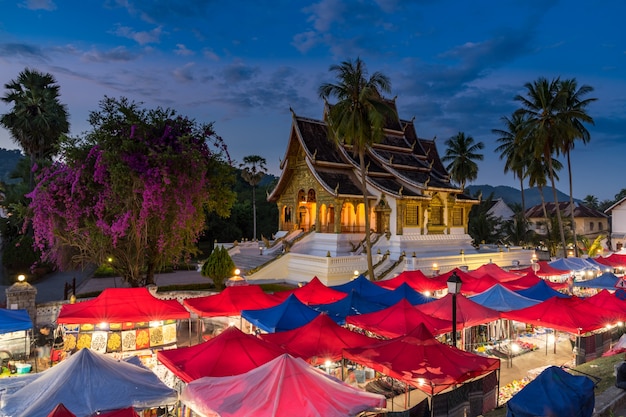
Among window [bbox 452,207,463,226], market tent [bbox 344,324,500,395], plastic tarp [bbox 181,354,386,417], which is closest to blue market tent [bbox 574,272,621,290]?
window [bbox 452,207,463,226]

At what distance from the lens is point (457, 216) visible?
113 ft

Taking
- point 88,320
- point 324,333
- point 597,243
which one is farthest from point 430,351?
point 597,243

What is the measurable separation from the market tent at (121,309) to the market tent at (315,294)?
162 inches

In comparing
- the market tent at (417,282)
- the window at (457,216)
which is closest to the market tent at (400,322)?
the market tent at (417,282)

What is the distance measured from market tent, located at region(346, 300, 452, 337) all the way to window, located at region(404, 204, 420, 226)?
1829 cm

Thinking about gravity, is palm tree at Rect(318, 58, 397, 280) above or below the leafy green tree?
above

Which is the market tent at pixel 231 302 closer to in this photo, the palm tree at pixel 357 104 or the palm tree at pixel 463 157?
the palm tree at pixel 357 104

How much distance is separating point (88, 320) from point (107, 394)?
560 centimetres

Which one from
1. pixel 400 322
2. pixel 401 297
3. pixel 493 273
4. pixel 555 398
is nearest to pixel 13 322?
pixel 400 322

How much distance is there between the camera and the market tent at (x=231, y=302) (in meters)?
13.8

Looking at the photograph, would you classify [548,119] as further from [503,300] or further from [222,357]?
[222,357]

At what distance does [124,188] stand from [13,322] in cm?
A: 557

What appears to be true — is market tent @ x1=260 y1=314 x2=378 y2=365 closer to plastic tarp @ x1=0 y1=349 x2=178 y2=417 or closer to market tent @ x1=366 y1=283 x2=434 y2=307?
plastic tarp @ x1=0 y1=349 x2=178 y2=417

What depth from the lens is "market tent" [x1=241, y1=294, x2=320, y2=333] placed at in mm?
11859
